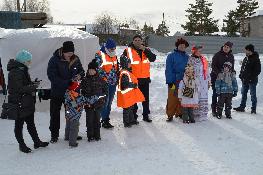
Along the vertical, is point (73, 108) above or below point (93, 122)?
above

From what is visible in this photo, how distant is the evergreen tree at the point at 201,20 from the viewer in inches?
1972

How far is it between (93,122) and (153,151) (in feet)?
4.06

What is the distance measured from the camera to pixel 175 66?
8.09 metres

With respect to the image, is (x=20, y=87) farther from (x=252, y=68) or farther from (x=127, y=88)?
(x=252, y=68)

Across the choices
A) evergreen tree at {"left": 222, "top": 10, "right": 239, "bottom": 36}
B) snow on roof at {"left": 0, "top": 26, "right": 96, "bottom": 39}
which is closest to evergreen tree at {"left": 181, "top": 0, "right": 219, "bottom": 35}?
evergreen tree at {"left": 222, "top": 10, "right": 239, "bottom": 36}

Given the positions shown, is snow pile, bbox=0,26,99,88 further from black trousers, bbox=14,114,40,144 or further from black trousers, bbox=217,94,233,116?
black trousers, bbox=217,94,233,116

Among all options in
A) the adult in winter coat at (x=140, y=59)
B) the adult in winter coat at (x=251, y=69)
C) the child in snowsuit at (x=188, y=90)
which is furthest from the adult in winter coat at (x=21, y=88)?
the adult in winter coat at (x=251, y=69)

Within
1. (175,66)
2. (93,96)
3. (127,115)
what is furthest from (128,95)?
(175,66)

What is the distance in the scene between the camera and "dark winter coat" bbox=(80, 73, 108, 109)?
6578 millimetres

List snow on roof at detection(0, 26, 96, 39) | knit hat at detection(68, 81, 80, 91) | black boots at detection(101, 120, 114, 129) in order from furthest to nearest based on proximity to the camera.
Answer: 1. snow on roof at detection(0, 26, 96, 39)
2. black boots at detection(101, 120, 114, 129)
3. knit hat at detection(68, 81, 80, 91)

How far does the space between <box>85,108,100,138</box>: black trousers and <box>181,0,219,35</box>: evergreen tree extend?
44.9 meters

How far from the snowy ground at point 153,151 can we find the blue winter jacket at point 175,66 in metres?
0.95

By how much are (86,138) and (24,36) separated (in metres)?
3.86

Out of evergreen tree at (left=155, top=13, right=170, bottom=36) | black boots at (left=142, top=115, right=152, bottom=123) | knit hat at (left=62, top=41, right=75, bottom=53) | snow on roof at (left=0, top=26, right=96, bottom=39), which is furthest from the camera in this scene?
evergreen tree at (left=155, top=13, right=170, bottom=36)
